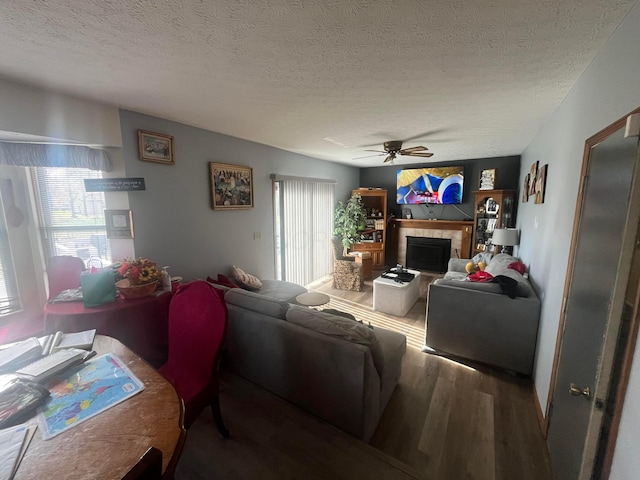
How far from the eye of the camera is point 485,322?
247 centimetres

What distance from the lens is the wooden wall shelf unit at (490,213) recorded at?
4754 millimetres

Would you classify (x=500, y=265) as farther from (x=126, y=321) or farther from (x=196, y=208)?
(x=126, y=321)

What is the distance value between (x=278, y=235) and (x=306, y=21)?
3.31 m

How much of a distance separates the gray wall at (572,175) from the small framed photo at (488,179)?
2.21m

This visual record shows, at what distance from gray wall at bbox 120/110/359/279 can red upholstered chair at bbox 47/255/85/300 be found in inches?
23.4

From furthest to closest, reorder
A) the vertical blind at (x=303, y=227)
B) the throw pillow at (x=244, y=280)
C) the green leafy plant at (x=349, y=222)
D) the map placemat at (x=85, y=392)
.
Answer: the green leafy plant at (x=349, y=222), the vertical blind at (x=303, y=227), the throw pillow at (x=244, y=280), the map placemat at (x=85, y=392)

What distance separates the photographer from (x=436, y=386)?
2299 mm

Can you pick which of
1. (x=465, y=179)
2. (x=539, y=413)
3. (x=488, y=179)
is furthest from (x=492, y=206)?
(x=539, y=413)

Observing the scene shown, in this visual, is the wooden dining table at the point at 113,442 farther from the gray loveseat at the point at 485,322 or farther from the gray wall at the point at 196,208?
the gray loveseat at the point at 485,322

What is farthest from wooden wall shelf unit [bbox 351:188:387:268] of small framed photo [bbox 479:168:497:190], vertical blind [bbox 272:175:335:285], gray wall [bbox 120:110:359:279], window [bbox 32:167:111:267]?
window [bbox 32:167:111:267]

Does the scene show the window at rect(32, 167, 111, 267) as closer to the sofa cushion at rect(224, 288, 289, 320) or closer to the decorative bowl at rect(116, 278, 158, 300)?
the decorative bowl at rect(116, 278, 158, 300)

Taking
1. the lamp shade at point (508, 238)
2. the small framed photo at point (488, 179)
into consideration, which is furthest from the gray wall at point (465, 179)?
the lamp shade at point (508, 238)

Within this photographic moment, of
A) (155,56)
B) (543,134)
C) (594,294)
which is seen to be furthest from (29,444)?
(543,134)

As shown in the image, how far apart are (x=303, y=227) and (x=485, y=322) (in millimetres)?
3135
